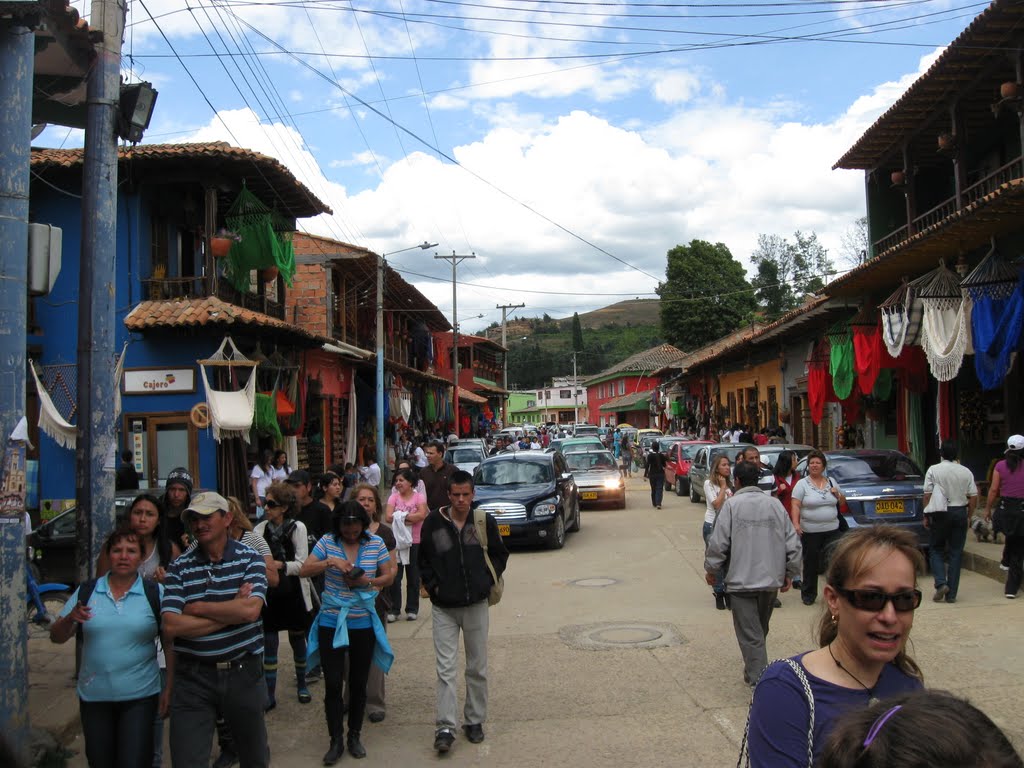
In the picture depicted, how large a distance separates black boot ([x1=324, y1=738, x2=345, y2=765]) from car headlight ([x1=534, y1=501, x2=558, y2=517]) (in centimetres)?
941

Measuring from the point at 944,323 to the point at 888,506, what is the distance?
3687 mm

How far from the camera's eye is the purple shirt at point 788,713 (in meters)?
2.25

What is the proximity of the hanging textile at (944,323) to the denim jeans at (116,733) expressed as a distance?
12.4 m

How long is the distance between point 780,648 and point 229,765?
4842mm

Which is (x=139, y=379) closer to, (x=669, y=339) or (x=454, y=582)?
(x=454, y=582)

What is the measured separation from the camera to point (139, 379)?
1780 cm

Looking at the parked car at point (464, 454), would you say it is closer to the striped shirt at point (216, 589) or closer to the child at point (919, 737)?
the striped shirt at point (216, 589)

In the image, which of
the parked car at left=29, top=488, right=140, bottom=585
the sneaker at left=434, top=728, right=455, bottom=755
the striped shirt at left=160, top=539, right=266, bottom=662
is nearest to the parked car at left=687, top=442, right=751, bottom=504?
the parked car at left=29, top=488, right=140, bottom=585

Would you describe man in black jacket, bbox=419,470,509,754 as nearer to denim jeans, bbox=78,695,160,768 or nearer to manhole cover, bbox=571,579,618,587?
denim jeans, bbox=78,695,160,768

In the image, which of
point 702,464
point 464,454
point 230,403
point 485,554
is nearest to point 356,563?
point 485,554

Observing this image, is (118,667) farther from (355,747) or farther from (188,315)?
(188,315)

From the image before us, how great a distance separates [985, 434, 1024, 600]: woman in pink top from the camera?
9.67 metres

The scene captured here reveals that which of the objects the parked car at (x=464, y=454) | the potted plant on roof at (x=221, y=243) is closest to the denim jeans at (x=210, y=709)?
the potted plant on roof at (x=221, y=243)

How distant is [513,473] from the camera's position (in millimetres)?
16438
